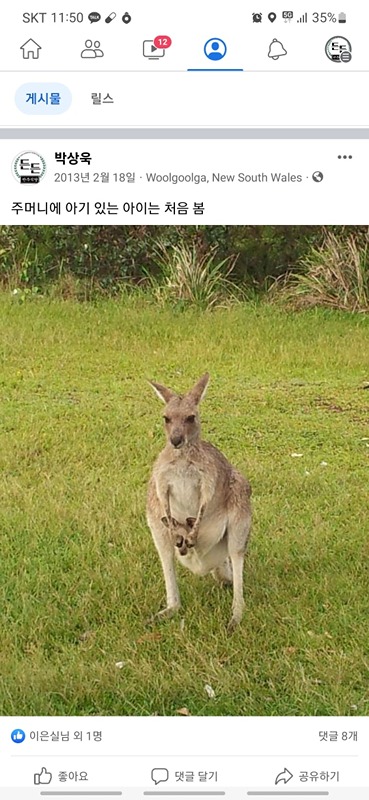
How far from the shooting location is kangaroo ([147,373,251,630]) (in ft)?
12.5

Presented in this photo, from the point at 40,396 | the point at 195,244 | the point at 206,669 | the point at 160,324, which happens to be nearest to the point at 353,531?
the point at 206,669

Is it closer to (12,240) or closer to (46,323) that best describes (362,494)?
(46,323)

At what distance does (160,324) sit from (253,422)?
2.45 m

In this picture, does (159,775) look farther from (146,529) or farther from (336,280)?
(336,280)

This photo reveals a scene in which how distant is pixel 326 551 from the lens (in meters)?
4.62

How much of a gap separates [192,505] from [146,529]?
3.19ft
